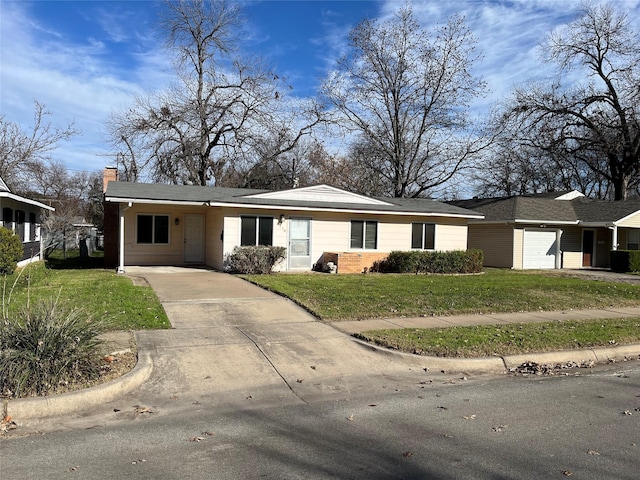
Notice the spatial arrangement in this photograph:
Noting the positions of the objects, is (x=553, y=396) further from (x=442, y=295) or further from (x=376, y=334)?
(x=442, y=295)

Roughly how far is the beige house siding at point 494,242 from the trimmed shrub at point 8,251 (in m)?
21.4

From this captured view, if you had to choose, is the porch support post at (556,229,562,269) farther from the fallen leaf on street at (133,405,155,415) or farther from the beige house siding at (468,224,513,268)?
the fallen leaf on street at (133,405,155,415)

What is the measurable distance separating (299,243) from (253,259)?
2.90m

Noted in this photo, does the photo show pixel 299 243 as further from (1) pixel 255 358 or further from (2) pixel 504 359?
(2) pixel 504 359

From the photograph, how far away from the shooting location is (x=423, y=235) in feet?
73.4

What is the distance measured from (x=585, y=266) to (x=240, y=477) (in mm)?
28509

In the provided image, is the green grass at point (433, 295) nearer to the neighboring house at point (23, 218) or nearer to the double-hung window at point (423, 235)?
the double-hung window at point (423, 235)

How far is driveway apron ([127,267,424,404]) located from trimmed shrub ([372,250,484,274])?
10093 mm

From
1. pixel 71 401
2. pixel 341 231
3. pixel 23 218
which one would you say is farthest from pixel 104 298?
pixel 23 218

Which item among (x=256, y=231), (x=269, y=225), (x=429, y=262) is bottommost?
(x=429, y=262)

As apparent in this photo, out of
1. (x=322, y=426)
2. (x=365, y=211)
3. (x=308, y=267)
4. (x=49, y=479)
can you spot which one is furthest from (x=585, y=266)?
(x=49, y=479)

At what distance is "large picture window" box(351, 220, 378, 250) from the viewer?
20.9 m

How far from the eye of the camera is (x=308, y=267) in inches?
786

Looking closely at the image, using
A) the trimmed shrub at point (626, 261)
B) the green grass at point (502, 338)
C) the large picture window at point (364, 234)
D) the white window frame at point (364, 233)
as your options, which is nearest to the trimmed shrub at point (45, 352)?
the green grass at point (502, 338)
